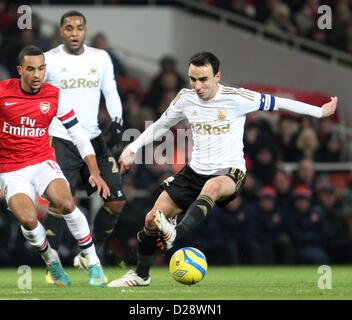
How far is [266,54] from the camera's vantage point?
710 inches

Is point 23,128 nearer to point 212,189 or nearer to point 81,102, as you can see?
point 81,102

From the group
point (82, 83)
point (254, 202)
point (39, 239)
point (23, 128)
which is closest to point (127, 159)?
point (23, 128)

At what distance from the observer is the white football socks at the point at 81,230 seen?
7.82m

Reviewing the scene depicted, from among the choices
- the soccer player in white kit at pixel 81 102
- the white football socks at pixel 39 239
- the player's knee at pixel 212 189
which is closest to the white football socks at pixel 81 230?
the white football socks at pixel 39 239

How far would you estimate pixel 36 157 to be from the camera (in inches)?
314

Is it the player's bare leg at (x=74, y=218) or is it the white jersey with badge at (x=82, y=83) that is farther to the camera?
the white jersey with badge at (x=82, y=83)

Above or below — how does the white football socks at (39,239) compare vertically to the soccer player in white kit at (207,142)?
below

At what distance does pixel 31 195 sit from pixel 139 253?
1151 millimetres

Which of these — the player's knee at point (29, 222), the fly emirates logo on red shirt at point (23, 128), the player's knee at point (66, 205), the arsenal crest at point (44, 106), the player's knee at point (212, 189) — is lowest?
the player's knee at point (29, 222)

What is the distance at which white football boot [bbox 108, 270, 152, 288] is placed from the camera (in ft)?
25.9

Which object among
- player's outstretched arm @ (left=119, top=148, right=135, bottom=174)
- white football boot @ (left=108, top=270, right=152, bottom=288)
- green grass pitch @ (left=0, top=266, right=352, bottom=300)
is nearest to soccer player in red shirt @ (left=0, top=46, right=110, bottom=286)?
white football boot @ (left=108, top=270, right=152, bottom=288)

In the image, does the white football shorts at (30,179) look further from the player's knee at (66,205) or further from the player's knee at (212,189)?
the player's knee at (212,189)

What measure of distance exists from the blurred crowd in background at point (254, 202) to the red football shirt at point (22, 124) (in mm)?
4241
